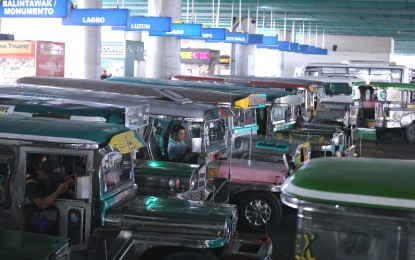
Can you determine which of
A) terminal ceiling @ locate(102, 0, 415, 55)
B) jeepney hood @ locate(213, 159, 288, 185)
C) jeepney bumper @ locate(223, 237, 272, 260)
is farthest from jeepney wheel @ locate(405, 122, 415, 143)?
jeepney bumper @ locate(223, 237, 272, 260)

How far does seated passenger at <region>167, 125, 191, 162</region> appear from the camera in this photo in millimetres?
10695

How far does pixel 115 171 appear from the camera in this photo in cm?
725

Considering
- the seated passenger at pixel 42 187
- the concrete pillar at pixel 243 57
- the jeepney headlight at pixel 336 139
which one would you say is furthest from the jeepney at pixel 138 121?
the concrete pillar at pixel 243 57

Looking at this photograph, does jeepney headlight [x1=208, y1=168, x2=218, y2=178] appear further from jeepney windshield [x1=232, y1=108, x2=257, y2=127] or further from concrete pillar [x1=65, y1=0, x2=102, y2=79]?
concrete pillar [x1=65, y1=0, x2=102, y2=79]

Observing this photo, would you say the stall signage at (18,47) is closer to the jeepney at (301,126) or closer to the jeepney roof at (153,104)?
the jeepney at (301,126)

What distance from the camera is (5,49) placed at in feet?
78.2

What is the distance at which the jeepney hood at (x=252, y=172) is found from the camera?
36.7 feet

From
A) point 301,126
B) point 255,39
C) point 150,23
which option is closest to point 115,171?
point 301,126

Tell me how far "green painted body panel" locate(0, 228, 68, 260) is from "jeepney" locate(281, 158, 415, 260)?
2213 mm

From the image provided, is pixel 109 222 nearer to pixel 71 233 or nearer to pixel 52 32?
pixel 71 233

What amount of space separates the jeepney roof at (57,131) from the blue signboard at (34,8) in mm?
7184

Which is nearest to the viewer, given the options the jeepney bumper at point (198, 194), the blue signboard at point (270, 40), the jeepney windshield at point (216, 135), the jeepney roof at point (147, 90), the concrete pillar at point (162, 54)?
the jeepney bumper at point (198, 194)

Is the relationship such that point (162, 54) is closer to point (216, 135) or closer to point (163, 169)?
point (216, 135)

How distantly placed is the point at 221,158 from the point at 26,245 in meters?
5.83
